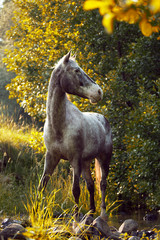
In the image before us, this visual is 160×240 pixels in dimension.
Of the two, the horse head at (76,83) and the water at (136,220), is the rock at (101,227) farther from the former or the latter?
the horse head at (76,83)

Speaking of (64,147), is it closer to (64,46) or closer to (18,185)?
(18,185)

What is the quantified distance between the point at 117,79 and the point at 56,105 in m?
3.94

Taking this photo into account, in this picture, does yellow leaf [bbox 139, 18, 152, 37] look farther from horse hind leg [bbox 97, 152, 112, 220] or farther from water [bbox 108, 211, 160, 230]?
water [bbox 108, 211, 160, 230]

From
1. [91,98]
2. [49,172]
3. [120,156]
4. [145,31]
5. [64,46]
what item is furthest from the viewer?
[64,46]

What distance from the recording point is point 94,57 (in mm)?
8180

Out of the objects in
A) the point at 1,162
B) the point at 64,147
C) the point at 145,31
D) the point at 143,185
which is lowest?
the point at 143,185

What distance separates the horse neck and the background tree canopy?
2.42 m

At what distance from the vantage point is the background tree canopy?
622 cm

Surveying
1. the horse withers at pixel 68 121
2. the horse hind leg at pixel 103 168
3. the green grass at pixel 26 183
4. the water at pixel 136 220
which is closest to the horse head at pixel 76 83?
the horse withers at pixel 68 121

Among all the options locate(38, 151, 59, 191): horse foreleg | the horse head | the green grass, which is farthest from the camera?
the green grass

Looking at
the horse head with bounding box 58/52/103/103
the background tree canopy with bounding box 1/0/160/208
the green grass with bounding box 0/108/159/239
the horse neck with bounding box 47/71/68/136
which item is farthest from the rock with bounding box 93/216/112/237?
the background tree canopy with bounding box 1/0/160/208

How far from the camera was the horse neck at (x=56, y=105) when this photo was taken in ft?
12.8

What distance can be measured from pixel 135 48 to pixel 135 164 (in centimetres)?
258

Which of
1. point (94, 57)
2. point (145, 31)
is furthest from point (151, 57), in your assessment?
point (145, 31)
